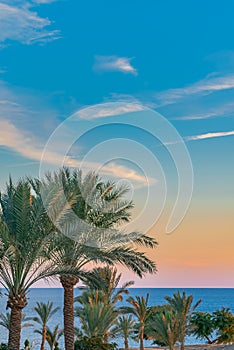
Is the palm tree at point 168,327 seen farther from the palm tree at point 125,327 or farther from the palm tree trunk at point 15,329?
the palm tree trunk at point 15,329

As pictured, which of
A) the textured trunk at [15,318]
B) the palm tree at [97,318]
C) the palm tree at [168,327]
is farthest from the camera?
the palm tree at [168,327]

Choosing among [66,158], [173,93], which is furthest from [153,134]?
[173,93]

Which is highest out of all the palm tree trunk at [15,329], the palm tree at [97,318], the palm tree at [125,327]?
the palm tree at [125,327]

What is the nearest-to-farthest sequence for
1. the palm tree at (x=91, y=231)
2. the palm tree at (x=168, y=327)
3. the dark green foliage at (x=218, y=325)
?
the palm tree at (x=91, y=231)
the palm tree at (x=168, y=327)
the dark green foliage at (x=218, y=325)

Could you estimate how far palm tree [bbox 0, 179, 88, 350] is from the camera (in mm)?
18172

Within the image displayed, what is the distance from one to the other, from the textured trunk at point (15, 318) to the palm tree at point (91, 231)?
194 centimetres

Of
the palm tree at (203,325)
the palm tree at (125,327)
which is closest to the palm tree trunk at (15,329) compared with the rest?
the palm tree at (125,327)

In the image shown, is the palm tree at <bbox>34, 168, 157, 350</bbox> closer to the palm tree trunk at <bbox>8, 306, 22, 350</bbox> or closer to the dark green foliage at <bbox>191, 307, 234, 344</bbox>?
the palm tree trunk at <bbox>8, 306, 22, 350</bbox>

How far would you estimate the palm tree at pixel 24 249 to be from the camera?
1817cm

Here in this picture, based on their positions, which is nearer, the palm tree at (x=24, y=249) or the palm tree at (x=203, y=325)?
the palm tree at (x=24, y=249)

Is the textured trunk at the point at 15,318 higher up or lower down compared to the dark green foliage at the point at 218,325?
lower down

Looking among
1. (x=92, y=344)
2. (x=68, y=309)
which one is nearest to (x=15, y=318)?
(x=68, y=309)

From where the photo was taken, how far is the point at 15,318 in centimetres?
1866

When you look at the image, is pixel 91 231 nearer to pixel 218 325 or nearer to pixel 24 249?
pixel 24 249
